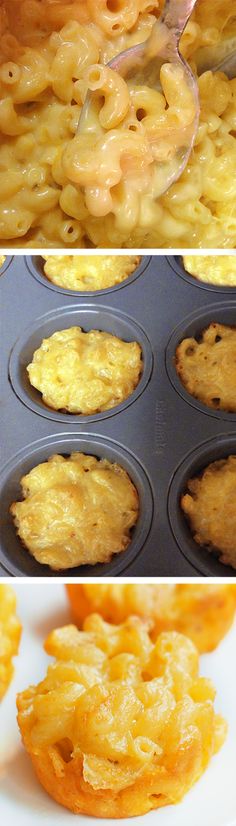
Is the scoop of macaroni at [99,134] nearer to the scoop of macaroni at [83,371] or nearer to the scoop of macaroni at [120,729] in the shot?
the scoop of macaroni at [83,371]

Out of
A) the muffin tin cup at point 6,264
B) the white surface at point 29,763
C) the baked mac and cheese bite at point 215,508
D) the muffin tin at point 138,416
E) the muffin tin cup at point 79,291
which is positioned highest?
the muffin tin cup at point 6,264

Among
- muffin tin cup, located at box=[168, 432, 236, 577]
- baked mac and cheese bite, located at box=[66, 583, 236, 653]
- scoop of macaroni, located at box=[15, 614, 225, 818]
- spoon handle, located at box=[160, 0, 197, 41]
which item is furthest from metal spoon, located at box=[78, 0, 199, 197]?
scoop of macaroni, located at box=[15, 614, 225, 818]

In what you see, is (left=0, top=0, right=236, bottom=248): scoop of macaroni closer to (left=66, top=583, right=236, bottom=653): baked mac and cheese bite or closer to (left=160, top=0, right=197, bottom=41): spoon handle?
(left=160, top=0, right=197, bottom=41): spoon handle

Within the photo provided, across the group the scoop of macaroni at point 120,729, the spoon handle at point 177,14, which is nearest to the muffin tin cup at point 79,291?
the spoon handle at point 177,14

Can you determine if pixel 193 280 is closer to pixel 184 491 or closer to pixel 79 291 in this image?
pixel 79 291

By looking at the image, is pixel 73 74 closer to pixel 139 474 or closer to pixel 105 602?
pixel 139 474

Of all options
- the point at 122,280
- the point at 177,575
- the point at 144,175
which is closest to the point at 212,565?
the point at 177,575

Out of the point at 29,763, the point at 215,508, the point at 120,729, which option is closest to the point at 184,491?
the point at 215,508
